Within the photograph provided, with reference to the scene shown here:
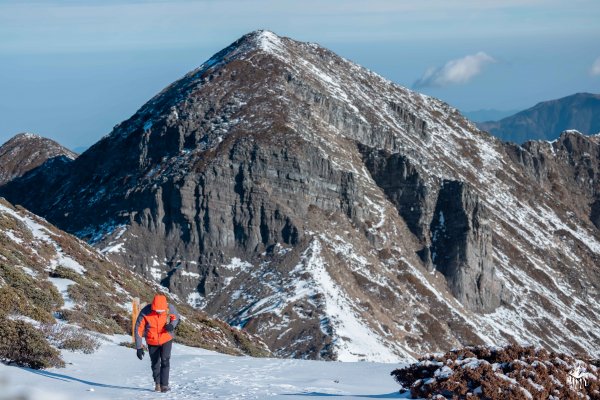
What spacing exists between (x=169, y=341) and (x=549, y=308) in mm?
123874

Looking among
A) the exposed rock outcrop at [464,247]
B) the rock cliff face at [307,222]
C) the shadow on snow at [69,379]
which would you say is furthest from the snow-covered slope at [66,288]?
the exposed rock outcrop at [464,247]

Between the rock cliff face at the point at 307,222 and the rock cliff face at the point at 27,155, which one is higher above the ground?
the rock cliff face at the point at 27,155

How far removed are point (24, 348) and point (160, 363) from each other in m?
3.50

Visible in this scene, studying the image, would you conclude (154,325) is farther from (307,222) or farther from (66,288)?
(307,222)

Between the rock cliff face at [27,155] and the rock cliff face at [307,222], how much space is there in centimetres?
794

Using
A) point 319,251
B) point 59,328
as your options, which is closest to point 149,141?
A: point 319,251

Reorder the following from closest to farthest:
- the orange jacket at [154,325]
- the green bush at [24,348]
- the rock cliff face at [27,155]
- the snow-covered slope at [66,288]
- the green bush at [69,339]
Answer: the orange jacket at [154,325]
the green bush at [24,348]
the green bush at [69,339]
the snow-covered slope at [66,288]
the rock cliff face at [27,155]

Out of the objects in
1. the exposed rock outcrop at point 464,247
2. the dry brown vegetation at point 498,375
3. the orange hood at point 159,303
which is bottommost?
the dry brown vegetation at point 498,375

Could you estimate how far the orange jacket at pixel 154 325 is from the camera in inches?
763

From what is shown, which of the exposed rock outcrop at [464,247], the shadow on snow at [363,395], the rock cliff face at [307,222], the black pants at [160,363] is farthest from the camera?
the exposed rock outcrop at [464,247]

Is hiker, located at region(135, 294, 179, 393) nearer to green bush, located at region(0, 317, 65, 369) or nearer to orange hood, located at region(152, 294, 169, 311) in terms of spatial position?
orange hood, located at region(152, 294, 169, 311)

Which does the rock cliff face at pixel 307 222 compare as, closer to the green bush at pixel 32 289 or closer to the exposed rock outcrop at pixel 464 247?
the exposed rock outcrop at pixel 464 247

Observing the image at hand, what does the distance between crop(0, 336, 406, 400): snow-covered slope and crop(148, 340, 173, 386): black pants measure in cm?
34

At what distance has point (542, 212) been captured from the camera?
567ft
